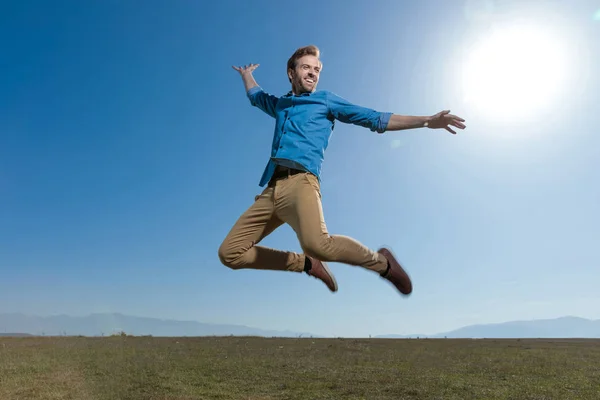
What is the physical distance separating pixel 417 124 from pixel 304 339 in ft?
40.4

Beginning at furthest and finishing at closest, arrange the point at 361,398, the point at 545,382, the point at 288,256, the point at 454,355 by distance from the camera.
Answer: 1. the point at 454,355
2. the point at 545,382
3. the point at 361,398
4. the point at 288,256

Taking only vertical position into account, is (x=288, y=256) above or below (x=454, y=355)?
above

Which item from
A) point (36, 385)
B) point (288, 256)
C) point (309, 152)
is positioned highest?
point (309, 152)

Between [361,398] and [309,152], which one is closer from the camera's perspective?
[309,152]

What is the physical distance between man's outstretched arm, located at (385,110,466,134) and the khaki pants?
88 cm

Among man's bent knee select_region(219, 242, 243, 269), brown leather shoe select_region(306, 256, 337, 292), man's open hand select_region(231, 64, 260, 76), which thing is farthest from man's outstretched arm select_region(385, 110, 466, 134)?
man's open hand select_region(231, 64, 260, 76)

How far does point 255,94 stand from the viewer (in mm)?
5539

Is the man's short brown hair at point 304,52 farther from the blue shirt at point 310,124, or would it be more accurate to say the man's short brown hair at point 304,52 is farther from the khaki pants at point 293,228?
the khaki pants at point 293,228

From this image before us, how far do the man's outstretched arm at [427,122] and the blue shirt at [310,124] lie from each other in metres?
0.07

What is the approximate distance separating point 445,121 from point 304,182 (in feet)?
4.37

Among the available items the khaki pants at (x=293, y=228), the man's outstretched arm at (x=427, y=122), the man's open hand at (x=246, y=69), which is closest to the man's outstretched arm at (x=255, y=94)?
the man's open hand at (x=246, y=69)

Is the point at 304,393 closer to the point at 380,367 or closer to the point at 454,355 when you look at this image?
the point at 380,367

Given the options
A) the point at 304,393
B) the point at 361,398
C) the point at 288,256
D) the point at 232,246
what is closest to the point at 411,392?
the point at 361,398

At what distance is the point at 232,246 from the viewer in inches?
184
